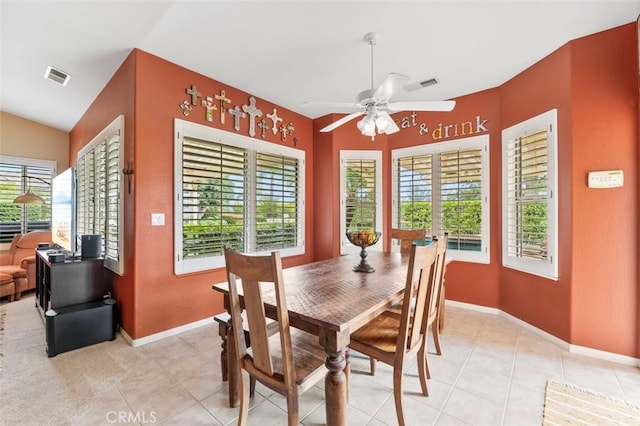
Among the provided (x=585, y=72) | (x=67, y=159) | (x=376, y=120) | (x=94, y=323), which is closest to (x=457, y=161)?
(x=585, y=72)

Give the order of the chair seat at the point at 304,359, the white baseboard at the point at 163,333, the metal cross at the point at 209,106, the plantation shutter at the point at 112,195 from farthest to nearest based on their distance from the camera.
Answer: the metal cross at the point at 209,106
the plantation shutter at the point at 112,195
the white baseboard at the point at 163,333
the chair seat at the point at 304,359

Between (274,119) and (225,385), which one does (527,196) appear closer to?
(274,119)

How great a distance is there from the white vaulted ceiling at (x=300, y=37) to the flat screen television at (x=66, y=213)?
1.44m

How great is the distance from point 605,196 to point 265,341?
2.90 meters

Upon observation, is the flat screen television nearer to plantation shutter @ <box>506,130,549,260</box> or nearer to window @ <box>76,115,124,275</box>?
window @ <box>76,115,124,275</box>

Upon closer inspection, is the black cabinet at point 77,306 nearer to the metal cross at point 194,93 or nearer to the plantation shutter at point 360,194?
the metal cross at point 194,93

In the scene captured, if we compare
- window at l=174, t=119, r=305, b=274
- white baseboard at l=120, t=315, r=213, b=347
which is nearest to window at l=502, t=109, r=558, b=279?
window at l=174, t=119, r=305, b=274

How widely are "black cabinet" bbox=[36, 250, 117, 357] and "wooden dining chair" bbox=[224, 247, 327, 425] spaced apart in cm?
194

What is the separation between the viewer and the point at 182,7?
2029mm

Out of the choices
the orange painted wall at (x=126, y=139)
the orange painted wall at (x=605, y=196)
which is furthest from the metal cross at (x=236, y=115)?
the orange painted wall at (x=605, y=196)

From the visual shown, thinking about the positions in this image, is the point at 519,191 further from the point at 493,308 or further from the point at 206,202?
the point at 206,202

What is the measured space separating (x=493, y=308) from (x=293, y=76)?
3.56 meters

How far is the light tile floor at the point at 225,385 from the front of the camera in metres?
1.68

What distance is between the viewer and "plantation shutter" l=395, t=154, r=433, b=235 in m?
3.69
